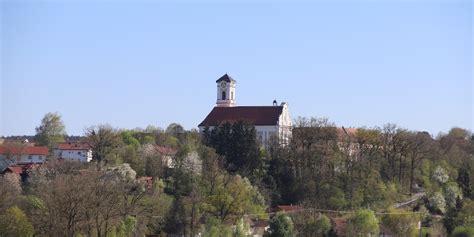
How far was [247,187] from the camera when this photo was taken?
47.5 meters

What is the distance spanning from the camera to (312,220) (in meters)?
44.5

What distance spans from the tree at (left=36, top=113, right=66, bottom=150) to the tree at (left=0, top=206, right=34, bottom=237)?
34.8m

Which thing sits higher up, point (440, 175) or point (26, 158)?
point (26, 158)

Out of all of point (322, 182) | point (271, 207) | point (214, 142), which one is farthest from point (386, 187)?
point (214, 142)

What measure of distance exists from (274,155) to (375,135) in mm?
7507

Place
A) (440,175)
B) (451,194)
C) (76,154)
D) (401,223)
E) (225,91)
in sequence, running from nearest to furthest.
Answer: (401,223), (451,194), (440,175), (76,154), (225,91)

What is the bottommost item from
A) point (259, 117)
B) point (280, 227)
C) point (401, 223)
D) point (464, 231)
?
point (464, 231)

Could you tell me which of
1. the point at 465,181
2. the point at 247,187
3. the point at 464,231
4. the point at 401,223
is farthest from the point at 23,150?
the point at 464,231

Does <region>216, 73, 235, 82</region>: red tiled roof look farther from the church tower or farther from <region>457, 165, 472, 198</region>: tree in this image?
<region>457, 165, 472, 198</region>: tree

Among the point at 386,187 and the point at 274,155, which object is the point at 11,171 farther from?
the point at 386,187

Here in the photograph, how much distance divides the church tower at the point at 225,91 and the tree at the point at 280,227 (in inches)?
1363

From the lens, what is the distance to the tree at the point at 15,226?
3700 cm

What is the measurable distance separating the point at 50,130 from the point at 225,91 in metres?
15.6

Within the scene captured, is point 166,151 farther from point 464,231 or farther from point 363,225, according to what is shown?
point 464,231
